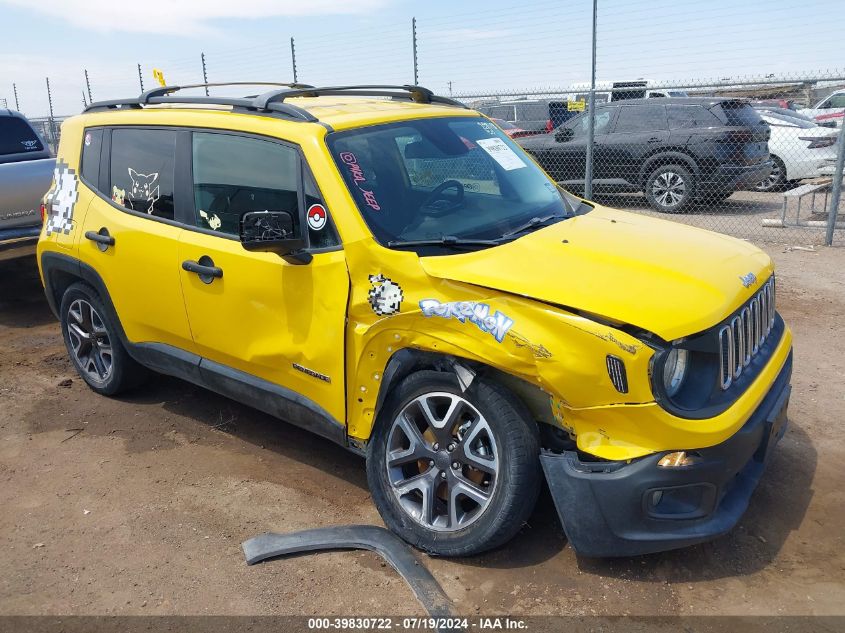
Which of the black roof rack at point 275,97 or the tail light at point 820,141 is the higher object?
the black roof rack at point 275,97

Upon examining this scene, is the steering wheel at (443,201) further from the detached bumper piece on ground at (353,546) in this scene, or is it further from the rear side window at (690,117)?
the rear side window at (690,117)

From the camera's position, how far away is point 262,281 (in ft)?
11.8

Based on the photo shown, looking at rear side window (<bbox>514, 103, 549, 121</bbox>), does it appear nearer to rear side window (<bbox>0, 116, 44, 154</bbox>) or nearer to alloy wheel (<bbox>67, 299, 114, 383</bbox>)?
rear side window (<bbox>0, 116, 44, 154</bbox>)

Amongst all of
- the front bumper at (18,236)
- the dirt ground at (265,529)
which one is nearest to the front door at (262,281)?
the dirt ground at (265,529)

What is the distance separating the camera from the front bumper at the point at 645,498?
276 centimetres

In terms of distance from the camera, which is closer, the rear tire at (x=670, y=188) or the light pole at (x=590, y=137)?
the light pole at (x=590, y=137)

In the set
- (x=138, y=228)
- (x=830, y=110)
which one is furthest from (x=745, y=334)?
(x=830, y=110)

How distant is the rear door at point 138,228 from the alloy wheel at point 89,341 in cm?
44

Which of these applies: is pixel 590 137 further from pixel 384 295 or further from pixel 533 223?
pixel 384 295

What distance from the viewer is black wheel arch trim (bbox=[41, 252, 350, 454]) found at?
143 inches

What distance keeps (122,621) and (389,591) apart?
1064 millimetres

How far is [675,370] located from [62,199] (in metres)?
4.01

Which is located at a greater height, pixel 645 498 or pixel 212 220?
pixel 212 220

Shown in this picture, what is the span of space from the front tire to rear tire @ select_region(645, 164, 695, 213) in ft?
30.6
